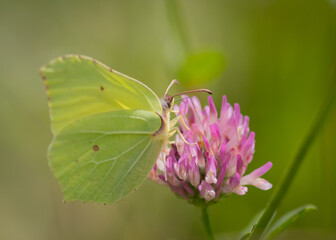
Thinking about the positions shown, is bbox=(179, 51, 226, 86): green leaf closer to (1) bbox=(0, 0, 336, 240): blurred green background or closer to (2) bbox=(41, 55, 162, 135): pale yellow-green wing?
(1) bbox=(0, 0, 336, 240): blurred green background

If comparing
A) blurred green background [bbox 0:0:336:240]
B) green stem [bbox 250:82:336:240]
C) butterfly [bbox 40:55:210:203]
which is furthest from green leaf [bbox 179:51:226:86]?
green stem [bbox 250:82:336:240]

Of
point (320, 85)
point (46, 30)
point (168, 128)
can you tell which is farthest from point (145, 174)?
point (46, 30)

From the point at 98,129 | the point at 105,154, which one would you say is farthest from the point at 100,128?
the point at 105,154

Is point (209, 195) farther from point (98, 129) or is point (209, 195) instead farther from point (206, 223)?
point (98, 129)

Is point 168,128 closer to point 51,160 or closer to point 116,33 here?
point 51,160

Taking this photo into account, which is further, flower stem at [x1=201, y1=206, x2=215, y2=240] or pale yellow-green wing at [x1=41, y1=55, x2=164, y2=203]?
pale yellow-green wing at [x1=41, y1=55, x2=164, y2=203]

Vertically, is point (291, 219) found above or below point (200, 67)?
below
